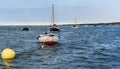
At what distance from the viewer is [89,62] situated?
3603 cm

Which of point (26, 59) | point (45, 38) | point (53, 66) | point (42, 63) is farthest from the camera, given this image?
point (45, 38)

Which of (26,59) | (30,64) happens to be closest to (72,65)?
(30,64)

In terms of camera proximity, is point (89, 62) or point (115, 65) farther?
point (89, 62)

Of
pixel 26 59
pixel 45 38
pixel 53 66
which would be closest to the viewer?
pixel 53 66

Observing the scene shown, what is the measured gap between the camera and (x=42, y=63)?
3466cm

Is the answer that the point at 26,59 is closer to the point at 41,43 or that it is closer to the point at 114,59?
the point at 114,59

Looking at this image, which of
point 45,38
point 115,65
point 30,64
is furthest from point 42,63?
point 45,38

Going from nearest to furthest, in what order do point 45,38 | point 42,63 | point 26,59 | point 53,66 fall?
point 53,66 → point 42,63 → point 26,59 → point 45,38

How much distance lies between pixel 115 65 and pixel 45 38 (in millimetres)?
24870

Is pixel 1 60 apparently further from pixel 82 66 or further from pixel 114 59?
pixel 114 59

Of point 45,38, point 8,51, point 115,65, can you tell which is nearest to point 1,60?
point 8,51

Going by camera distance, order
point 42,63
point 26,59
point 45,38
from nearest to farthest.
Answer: point 42,63, point 26,59, point 45,38

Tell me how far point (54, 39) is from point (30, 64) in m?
23.9

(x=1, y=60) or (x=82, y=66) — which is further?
(x=1, y=60)
